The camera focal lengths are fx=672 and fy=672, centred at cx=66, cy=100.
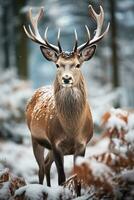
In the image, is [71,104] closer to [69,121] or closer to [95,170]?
[69,121]

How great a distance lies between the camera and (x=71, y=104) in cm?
784

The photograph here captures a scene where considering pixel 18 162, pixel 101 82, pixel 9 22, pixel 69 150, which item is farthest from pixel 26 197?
pixel 101 82

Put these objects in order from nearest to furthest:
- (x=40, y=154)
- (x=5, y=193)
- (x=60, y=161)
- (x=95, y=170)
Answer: (x=95, y=170), (x=5, y=193), (x=60, y=161), (x=40, y=154)

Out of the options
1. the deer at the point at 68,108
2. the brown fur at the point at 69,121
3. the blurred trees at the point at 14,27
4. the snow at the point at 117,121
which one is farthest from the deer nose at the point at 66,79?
the blurred trees at the point at 14,27

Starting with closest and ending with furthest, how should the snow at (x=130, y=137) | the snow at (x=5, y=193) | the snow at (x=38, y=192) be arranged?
the snow at (x=38, y=192) < the snow at (x=5, y=193) < the snow at (x=130, y=137)

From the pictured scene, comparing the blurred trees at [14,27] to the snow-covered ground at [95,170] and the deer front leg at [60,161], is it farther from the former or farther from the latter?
the deer front leg at [60,161]

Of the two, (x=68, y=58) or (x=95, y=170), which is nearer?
(x=95, y=170)

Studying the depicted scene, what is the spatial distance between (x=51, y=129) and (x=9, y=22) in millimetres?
17154

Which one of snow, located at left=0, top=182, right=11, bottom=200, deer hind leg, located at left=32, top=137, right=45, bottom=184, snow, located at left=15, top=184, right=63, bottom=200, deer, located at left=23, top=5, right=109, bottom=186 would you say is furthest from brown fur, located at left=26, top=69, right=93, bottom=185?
snow, located at left=15, top=184, right=63, bottom=200

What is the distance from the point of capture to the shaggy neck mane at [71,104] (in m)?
7.80

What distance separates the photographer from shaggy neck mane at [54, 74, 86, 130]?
307 inches

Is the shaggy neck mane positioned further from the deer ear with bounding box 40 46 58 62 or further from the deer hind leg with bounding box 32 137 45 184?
the deer hind leg with bounding box 32 137 45 184

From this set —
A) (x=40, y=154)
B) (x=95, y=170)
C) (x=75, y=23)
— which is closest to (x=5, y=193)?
(x=95, y=170)

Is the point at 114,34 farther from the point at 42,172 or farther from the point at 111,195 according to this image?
the point at 111,195
